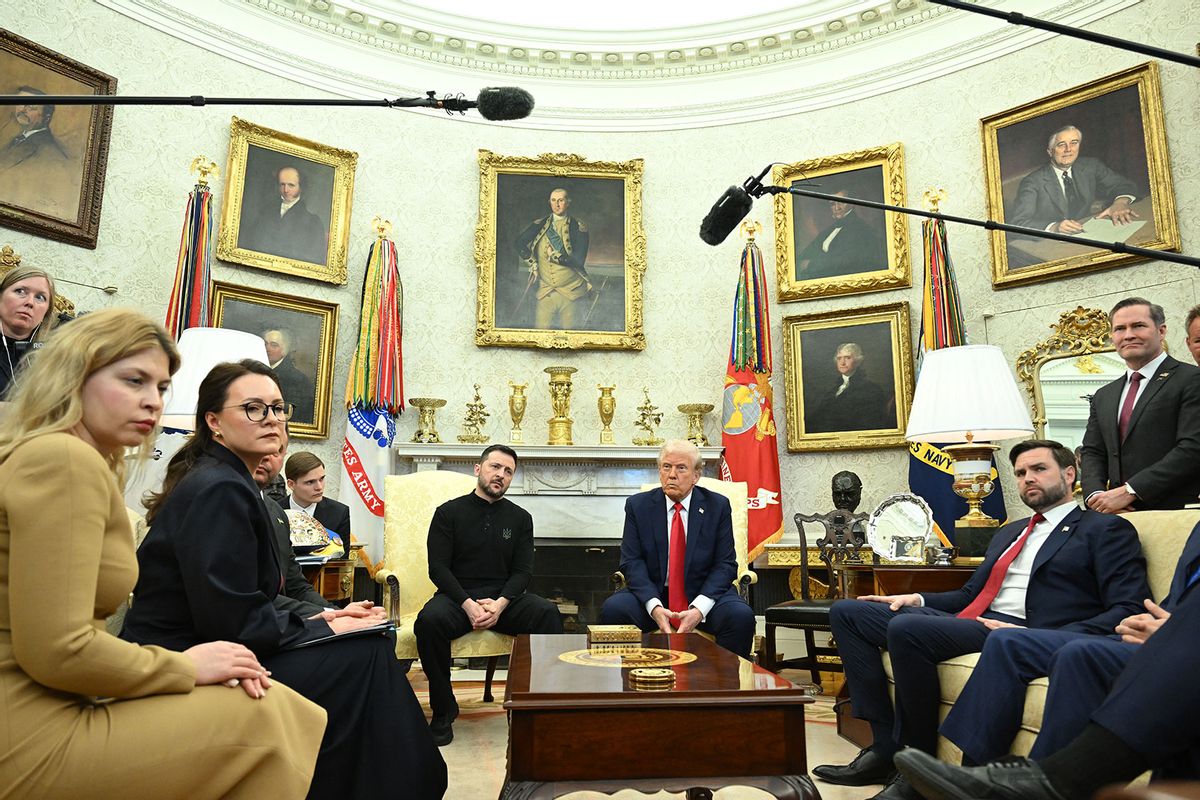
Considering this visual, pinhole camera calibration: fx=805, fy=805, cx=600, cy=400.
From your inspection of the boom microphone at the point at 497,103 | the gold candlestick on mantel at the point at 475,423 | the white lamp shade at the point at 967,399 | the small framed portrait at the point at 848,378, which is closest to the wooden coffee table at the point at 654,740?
the boom microphone at the point at 497,103

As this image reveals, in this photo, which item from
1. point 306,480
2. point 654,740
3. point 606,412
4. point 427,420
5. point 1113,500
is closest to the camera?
point 654,740

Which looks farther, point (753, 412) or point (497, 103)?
point (753, 412)

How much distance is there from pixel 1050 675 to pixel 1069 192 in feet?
18.0

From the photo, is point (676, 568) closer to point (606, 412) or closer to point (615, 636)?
point (615, 636)

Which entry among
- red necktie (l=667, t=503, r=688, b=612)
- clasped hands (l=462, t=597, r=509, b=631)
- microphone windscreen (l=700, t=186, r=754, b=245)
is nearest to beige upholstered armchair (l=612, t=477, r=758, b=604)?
red necktie (l=667, t=503, r=688, b=612)

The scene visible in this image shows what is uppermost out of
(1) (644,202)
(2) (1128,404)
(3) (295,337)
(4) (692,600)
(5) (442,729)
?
(1) (644,202)

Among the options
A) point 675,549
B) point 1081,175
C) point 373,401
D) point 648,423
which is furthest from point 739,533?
point 1081,175

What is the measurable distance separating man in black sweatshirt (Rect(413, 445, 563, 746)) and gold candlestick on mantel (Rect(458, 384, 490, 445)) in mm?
2474

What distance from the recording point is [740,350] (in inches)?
288

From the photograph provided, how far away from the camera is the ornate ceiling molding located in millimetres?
7402

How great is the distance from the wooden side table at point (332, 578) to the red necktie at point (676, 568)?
192 centimetres

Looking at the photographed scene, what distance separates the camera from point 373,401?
701cm

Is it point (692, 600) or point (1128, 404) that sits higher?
point (1128, 404)

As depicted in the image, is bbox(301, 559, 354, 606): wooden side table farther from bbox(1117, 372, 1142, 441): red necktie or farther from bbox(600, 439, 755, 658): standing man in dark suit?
bbox(1117, 372, 1142, 441): red necktie
